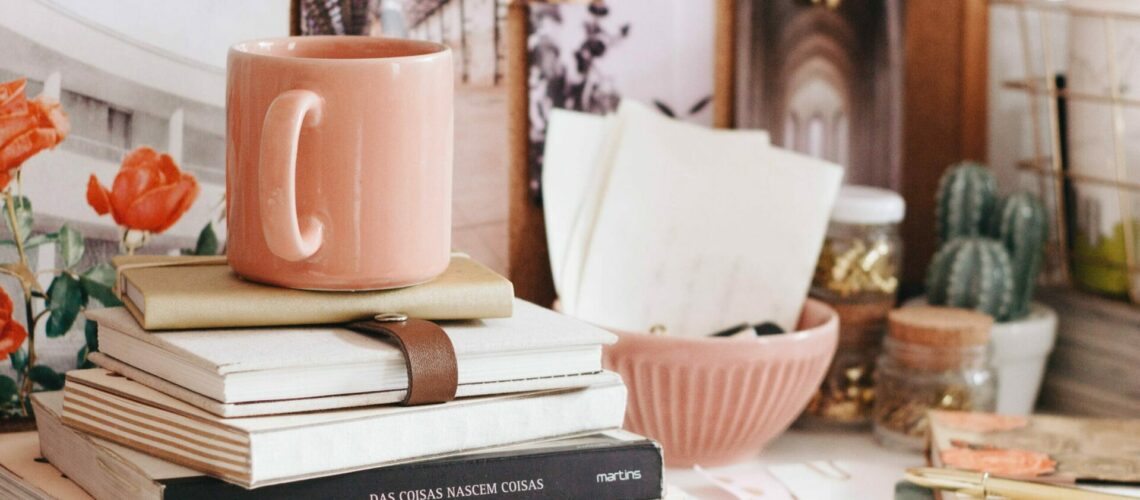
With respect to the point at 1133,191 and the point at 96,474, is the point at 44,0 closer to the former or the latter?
the point at 96,474

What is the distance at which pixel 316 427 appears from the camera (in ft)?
1.79

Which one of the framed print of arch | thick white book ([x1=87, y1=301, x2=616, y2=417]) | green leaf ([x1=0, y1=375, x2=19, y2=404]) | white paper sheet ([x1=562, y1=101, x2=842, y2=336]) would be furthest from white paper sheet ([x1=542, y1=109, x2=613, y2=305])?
green leaf ([x1=0, y1=375, x2=19, y2=404])

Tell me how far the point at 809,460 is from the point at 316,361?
0.45m

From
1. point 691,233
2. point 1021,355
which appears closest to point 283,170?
point 691,233

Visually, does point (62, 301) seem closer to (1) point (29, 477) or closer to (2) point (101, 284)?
(2) point (101, 284)

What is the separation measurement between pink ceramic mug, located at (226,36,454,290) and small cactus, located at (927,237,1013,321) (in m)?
0.47

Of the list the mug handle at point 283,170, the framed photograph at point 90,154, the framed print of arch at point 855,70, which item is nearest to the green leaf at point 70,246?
the framed photograph at point 90,154

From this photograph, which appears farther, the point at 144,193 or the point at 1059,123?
the point at 1059,123

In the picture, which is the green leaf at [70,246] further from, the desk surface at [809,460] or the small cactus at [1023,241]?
the small cactus at [1023,241]

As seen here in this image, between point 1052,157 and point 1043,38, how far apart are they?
0.32 feet

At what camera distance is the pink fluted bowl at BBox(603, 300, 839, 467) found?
0.80 metres

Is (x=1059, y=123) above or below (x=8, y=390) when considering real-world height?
above

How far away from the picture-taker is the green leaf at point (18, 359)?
0.76 m

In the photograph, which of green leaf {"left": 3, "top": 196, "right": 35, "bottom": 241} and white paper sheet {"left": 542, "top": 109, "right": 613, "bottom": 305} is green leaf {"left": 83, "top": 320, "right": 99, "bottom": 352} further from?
white paper sheet {"left": 542, "top": 109, "right": 613, "bottom": 305}
